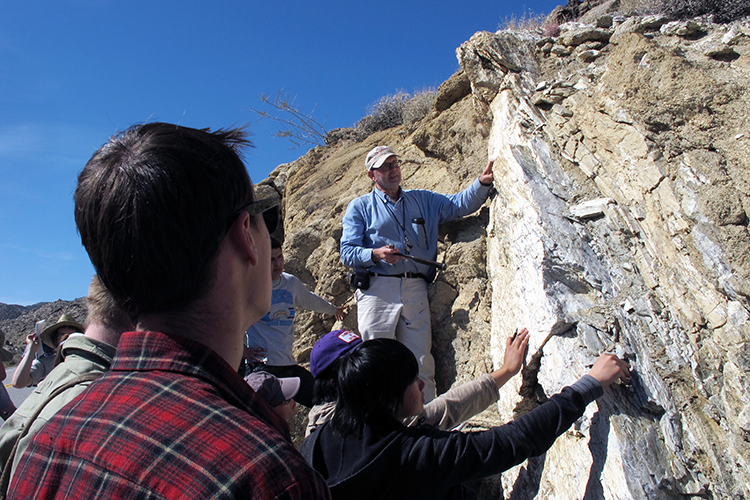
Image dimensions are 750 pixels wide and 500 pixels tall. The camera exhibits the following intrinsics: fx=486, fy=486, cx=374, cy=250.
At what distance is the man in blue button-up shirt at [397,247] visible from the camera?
4461 mm

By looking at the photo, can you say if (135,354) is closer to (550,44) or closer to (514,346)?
(514,346)

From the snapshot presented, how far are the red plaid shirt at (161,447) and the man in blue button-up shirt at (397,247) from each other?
3442 mm

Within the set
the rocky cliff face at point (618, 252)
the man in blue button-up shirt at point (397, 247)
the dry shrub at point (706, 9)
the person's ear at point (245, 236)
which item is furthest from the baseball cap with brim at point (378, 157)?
the person's ear at point (245, 236)

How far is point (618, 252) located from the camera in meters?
3.28

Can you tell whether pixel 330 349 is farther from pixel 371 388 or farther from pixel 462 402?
pixel 462 402

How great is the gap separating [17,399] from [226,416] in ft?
35.1

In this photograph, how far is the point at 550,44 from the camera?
16.4ft

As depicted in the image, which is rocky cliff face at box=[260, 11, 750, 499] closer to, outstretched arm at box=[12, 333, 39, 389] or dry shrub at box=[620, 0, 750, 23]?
dry shrub at box=[620, 0, 750, 23]

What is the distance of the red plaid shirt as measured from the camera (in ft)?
2.45

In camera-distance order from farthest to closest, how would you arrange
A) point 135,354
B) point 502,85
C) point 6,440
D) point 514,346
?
point 502,85 < point 514,346 < point 6,440 < point 135,354

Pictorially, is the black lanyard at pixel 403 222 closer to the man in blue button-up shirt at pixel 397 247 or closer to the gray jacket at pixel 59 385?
the man in blue button-up shirt at pixel 397 247

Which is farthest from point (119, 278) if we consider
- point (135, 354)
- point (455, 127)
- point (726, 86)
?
point (455, 127)

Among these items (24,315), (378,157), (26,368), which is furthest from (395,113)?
(24,315)

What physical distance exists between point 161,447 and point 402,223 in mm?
4034
